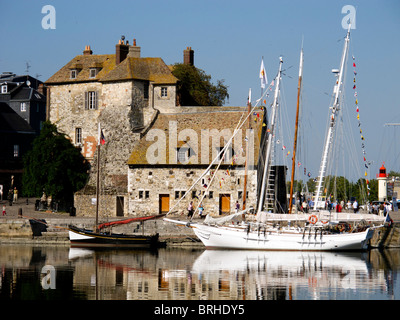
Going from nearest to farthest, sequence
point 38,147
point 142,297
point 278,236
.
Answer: point 142,297, point 278,236, point 38,147

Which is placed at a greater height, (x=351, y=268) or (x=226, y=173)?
(x=226, y=173)

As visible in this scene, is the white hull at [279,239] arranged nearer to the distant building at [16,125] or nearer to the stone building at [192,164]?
the stone building at [192,164]

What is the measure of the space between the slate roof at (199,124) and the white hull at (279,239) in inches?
349

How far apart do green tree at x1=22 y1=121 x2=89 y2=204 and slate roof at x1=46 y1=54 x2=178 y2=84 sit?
18.8 ft

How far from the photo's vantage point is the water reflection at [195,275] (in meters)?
34.3

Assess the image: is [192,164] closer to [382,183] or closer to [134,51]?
[134,51]

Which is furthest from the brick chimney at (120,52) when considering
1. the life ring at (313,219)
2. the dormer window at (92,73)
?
the life ring at (313,219)

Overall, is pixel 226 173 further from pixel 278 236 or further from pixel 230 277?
pixel 230 277

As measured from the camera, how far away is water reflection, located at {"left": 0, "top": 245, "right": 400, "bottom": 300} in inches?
1351

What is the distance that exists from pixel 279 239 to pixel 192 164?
447 inches

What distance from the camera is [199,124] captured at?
62.6 m
